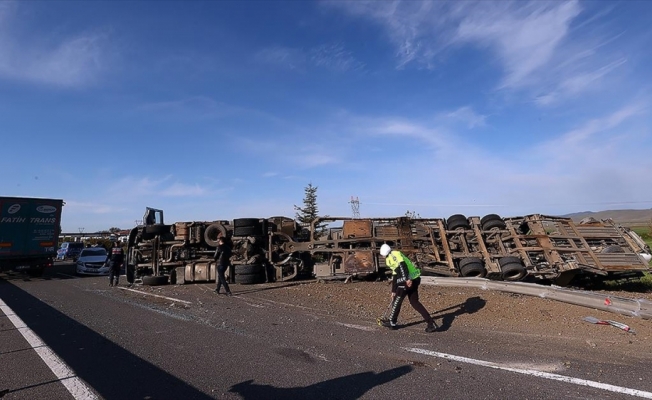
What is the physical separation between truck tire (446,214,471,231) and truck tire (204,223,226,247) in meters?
7.71

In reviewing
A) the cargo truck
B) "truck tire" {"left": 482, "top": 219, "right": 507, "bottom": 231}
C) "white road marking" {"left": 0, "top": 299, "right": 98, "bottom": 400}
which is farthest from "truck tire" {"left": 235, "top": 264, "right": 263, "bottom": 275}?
the cargo truck

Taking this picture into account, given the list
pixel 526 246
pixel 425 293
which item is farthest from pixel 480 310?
pixel 526 246

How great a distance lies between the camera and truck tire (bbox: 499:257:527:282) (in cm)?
1167

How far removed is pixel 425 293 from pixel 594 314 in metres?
3.54

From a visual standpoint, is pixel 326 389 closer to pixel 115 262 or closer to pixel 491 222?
pixel 491 222

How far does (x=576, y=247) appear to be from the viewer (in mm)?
12102

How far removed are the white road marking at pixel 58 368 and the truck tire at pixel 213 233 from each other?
7.42 metres

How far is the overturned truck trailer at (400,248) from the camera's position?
11.9 metres

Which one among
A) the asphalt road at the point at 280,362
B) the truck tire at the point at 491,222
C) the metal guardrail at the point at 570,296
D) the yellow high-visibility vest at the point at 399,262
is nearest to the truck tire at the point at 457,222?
the truck tire at the point at 491,222

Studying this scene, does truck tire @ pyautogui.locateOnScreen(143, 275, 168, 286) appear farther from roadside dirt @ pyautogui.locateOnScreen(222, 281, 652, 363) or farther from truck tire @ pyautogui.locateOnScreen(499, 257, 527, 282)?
truck tire @ pyautogui.locateOnScreen(499, 257, 527, 282)

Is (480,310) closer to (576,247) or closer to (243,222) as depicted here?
(576,247)

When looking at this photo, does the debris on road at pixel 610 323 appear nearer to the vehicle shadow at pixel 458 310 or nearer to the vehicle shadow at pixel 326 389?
the vehicle shadow at pixel 458 310

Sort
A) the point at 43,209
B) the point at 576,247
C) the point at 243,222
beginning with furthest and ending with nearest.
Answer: the point at 43,209 < the point at 243,222 < the point at 576,247

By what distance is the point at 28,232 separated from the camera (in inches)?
747
